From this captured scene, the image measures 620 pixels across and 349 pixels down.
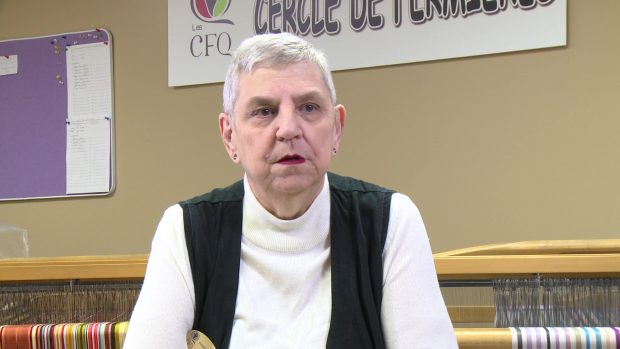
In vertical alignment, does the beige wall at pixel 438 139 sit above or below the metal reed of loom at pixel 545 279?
above

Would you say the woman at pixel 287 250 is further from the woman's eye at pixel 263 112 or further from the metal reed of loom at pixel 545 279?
the metal reed of loom at pixel 545 279

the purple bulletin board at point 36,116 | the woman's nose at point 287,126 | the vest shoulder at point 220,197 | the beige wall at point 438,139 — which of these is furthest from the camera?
the purple bulletin board at point 36,116

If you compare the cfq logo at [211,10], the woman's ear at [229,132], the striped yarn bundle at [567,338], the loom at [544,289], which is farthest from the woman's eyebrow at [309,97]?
the cfq logo at [211,10]

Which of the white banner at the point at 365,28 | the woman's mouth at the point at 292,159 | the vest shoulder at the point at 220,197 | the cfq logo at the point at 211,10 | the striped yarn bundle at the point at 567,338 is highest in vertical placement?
the cfq logo at the point at 211,10

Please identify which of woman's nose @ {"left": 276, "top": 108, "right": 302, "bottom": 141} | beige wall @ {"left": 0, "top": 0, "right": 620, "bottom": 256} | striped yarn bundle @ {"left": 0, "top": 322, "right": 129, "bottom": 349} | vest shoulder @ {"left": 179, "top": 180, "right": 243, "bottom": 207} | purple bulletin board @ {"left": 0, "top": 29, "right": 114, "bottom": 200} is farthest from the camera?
purple bulletin board @ {"left": 0, "top": 29, "right": 114, "bottom": 200}

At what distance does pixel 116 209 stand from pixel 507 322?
1444 millimetres

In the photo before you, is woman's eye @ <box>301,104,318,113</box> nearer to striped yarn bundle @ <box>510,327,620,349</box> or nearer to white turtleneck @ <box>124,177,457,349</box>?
white turtleneck @ <box>124,177,457,349</box>

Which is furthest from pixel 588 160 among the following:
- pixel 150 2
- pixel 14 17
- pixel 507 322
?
pixel 14 17

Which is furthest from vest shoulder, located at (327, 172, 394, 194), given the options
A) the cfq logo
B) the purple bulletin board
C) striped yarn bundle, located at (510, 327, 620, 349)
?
the purple bulletin board

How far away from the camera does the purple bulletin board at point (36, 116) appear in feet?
6.33

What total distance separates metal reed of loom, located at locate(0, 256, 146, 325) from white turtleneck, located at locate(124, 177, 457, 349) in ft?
1.08

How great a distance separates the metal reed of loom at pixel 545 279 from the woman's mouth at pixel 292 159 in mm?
404

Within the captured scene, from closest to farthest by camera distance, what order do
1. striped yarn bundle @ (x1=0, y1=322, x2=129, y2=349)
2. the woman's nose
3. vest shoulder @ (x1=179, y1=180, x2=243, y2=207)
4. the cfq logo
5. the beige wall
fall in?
the woman's nose
vest shoulder @ (x1=179, y1=180, x2=243, y2=207)
striped yarn bundle @ (x1=0, y1=322, x2=129, y2=349)
the beige wall
the cfq logo

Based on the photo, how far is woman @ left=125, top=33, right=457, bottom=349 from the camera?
75 centimetres
